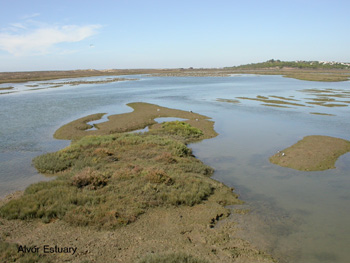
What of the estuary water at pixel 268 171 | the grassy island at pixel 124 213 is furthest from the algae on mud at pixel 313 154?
the grassy island at pixel 124 213

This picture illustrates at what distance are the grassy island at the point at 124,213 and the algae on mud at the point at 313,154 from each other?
5370 mm

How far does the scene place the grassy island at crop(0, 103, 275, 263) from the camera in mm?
8969

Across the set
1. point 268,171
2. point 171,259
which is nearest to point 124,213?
point 171,259

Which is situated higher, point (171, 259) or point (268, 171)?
point (171, 259)

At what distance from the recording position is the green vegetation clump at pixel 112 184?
1109 centimetres

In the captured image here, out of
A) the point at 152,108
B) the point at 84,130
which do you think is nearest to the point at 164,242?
the point at 84,130

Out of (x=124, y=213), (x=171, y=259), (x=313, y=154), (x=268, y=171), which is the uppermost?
(x=171, y=259)

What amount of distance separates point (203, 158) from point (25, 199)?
11378mm

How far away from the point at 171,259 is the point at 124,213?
3.61m

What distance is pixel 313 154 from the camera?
18953 mm

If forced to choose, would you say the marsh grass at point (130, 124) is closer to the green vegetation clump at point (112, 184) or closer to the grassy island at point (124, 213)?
the green vegetation clump at point (112, 184)

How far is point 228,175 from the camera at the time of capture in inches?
653

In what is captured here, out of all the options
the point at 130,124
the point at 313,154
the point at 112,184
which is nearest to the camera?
the point at 112,184

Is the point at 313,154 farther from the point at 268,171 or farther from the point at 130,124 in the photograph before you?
the point at 130,124
